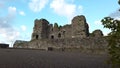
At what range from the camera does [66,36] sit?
37.9 meters

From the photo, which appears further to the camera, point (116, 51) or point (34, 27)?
point (34, 27)

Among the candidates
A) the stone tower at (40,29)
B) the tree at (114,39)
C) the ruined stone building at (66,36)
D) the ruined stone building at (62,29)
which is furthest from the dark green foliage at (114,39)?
the stone tower at (40,29)

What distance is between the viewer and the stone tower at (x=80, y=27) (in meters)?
33.0

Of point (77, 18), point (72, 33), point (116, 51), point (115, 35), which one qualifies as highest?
point (77, 18)

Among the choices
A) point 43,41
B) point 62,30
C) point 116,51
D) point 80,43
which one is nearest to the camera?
point 116,51

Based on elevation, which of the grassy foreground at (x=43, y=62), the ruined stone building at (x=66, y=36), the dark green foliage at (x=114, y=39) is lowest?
the grassy foreground at (x=43, y=62)

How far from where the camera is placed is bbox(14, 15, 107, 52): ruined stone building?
2395 centimetres

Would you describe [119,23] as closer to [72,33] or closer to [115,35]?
[115,35]

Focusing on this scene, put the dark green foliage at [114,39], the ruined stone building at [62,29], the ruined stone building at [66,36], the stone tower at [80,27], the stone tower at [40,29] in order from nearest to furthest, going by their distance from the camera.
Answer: the dark green foliage at [114,39]
the ruined stone building at [66,36]
the stone tower at [80,27]
the ruined stone building at [62,29]
the stone tower at [40,29]

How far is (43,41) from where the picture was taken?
2869 centimetres

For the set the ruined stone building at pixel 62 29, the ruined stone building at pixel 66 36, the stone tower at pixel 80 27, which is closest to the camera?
the ruined stone building at pixel 66 36

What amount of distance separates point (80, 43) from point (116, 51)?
20.3 metres

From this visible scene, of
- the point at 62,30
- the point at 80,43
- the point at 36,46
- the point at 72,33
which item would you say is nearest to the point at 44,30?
the point at 62,30

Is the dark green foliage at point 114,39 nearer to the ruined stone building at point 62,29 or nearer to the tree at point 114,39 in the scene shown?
the tree at point 114,39
